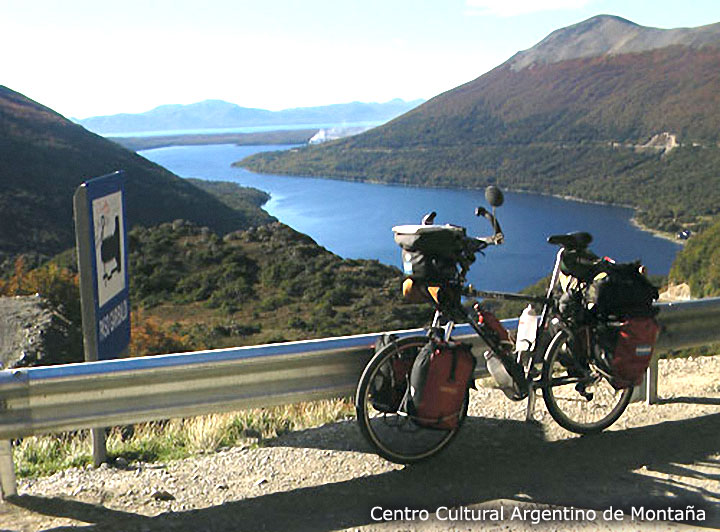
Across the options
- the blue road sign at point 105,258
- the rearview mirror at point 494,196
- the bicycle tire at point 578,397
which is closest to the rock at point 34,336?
the blue road sign at point 105,258

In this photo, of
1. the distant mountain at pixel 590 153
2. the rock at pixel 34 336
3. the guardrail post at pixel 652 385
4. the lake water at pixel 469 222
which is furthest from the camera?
the distant mountain at pixel 590 153

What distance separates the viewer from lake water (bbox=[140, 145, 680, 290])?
70.3 m

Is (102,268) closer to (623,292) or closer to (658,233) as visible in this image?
(623,292)

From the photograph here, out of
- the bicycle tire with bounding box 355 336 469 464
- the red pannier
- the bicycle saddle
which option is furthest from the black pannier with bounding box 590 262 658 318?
the bicycle tire with bounding box 355 336 469 464

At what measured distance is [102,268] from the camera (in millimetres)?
3756

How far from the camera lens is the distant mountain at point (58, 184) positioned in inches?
2051

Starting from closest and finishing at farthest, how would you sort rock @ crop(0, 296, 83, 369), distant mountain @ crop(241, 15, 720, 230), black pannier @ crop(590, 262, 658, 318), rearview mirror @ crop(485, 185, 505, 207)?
rearview mirror @ crop(485, 185, 505, 207)
black pannier @ crop(590, 262, 658, 318)
rock @ crop(0, 296, 83, 369)
distant mountain @ crop(241, 15, 720, 230)

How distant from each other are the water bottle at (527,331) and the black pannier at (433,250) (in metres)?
0.58

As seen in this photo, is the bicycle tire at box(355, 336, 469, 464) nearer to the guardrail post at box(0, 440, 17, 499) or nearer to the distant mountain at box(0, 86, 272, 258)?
the guardrail post at box(0, 440, 17, 499)

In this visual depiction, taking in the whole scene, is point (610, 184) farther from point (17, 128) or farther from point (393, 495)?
point (393, 495)

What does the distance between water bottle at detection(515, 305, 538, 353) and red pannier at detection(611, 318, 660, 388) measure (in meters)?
0.39

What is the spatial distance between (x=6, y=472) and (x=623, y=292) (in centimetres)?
285

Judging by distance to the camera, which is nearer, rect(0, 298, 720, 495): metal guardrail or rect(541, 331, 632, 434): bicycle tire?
rect(0, 298, 720, 495): metal guardrail

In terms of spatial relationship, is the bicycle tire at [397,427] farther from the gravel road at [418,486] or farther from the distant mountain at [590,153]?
the distant mountain at [590,153]
